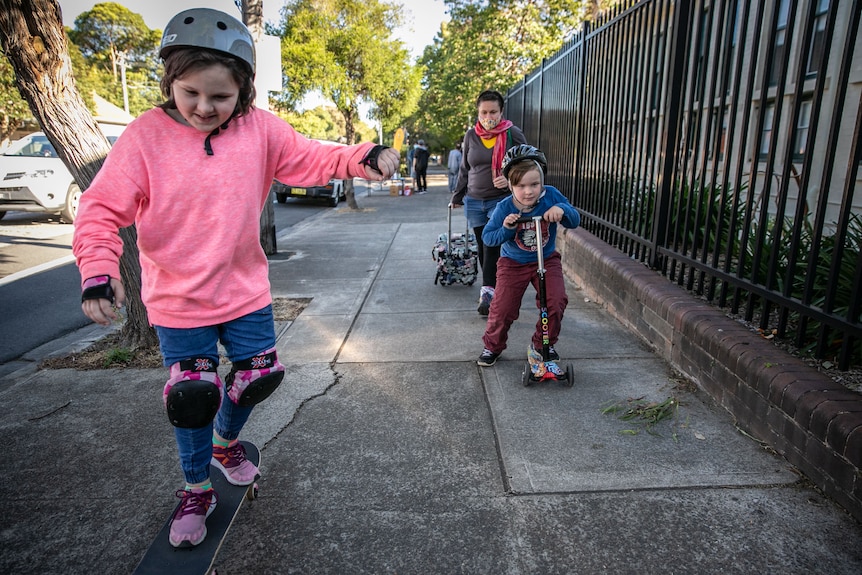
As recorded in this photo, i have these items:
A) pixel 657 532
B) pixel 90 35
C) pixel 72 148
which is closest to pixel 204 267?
pixel 657 532

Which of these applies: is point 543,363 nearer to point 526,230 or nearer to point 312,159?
point 526,230

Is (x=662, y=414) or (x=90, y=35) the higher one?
(x=90, y=35)

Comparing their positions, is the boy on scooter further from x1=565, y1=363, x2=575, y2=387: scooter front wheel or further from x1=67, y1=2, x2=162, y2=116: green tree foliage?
x1=67, y1=2, x2=162, y2=116: green tree foliage

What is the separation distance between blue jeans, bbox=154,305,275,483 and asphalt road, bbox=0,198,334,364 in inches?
133

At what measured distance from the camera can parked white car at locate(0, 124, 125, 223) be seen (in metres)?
11.3

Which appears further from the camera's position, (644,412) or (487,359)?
(487,359)

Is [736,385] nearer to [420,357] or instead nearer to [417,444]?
[417,444]

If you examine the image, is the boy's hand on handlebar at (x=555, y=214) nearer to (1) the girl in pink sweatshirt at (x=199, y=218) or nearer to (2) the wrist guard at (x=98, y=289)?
(1) the girl in pink sweatshirt at (x=199, y=218)

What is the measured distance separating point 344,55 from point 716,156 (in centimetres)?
1257

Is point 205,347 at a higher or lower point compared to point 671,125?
lower

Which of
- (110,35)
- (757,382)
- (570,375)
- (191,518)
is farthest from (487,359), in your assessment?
(110,35)

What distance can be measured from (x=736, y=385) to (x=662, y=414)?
405 millimetres

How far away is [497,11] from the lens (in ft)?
52.5

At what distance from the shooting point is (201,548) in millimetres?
2098
